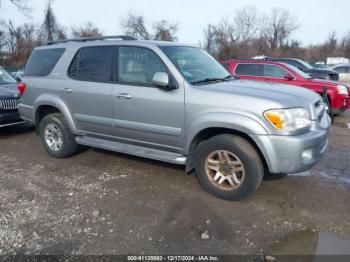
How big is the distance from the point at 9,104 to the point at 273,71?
7.12m

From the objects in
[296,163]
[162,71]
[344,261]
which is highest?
[162,71]

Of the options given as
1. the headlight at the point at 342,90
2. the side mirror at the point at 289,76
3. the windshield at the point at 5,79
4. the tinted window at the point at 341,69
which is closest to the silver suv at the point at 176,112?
the windshield at the point at 5,79

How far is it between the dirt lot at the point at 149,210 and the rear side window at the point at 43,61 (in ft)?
5.29

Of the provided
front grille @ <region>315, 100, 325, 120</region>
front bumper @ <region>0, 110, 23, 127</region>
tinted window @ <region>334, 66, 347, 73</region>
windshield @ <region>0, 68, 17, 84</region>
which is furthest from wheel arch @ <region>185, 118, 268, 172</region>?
tinted window @ <region>334, 66, 347, 73</region>

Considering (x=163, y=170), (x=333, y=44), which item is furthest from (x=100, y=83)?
(x=333, y=44)

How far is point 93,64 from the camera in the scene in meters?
4.94

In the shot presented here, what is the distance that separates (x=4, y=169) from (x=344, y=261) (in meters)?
4.87

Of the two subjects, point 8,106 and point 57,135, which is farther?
point 8,106

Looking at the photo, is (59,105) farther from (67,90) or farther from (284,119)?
(284,119)

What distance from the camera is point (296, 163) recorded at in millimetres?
3475

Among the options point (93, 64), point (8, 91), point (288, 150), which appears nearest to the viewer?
point (288, 150)

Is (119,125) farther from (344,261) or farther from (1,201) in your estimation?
(344,261)

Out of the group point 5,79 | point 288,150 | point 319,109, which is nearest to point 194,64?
point 319,109

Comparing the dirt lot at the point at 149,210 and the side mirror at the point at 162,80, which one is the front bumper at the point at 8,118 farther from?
the side mirror at the point at 162,80
